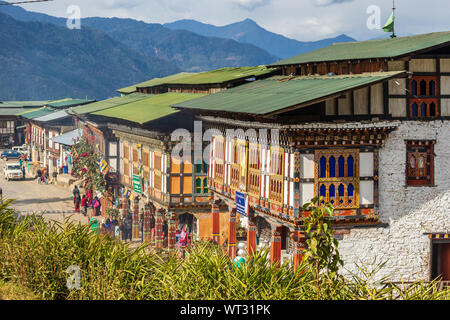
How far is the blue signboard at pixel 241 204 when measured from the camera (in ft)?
91.4

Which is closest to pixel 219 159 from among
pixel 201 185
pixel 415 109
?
pixel 201 185

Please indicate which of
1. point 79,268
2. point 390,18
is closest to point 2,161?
point 390,18

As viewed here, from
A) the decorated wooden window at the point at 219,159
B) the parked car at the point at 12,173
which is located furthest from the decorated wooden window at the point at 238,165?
the parked car at the point at 12,173

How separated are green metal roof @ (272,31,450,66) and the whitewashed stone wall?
99.8 inches

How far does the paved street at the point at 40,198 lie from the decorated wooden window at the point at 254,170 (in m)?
19.8

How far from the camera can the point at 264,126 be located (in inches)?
985

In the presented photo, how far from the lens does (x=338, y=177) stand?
925 inches

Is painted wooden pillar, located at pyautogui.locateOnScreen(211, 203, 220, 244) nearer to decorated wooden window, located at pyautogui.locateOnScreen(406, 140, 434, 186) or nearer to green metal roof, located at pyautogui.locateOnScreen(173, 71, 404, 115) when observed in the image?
green metal roof, located at pyautogui.locateOnScreen(173, 71, 404, 115)

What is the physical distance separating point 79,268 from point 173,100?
21.9 m

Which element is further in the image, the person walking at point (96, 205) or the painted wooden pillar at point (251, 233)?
the person walking at point (96, 205)

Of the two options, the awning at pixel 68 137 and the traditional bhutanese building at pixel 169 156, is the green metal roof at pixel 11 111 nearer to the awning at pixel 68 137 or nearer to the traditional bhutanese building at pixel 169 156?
the awning at pixel 68 137

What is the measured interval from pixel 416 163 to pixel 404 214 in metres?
1.87

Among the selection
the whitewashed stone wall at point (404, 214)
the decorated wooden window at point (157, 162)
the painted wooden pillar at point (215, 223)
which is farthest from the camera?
the decorated wooden window at point (157, 162)
